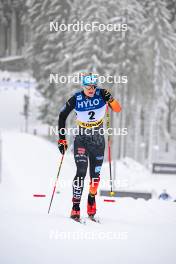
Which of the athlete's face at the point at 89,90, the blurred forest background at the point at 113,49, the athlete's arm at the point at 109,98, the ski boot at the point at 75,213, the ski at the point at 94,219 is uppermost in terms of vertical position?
the blurred forest background at the point at 113,49

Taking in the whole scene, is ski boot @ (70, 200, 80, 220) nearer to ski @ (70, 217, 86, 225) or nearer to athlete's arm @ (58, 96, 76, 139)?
ski @ (70, 217, 86, 225)

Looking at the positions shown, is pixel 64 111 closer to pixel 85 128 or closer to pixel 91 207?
pixel 85 128

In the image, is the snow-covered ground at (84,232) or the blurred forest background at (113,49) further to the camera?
the blurred forest background at (113,49)

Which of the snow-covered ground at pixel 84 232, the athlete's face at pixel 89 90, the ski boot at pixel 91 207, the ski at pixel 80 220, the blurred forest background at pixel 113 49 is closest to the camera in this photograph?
the snow-covered ground at pixel 84 232

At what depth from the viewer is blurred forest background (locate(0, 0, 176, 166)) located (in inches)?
837

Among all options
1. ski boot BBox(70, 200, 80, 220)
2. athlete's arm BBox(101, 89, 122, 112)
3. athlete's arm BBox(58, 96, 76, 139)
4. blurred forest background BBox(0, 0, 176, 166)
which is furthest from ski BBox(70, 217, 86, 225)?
blurred forest background BBox(0, 0, 176, 166)

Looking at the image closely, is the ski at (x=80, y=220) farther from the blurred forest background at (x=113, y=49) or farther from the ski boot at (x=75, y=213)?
the blurred forest background at (x=113, y=49)

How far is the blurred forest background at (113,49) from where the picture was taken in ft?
69.7

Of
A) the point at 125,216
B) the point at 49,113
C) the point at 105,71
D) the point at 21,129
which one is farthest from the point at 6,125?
the point at 125,216

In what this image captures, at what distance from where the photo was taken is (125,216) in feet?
20.7

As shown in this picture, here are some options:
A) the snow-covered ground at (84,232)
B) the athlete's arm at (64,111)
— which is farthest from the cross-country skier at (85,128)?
the snow-covered ground at (84,232)

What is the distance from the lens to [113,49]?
75.1ft

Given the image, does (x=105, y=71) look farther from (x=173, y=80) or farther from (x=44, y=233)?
(x=44, y=233)

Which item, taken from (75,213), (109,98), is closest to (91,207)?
(75,213)
